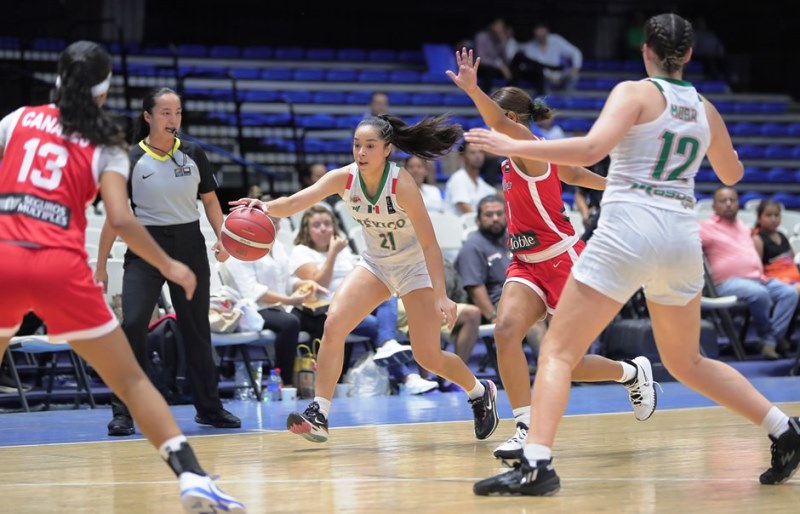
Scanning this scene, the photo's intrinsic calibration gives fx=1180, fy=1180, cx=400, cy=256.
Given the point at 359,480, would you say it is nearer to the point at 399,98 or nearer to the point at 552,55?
the point at 399,98

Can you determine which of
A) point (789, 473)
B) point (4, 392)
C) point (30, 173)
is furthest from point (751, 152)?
point (30, 173)

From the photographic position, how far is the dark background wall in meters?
19.1

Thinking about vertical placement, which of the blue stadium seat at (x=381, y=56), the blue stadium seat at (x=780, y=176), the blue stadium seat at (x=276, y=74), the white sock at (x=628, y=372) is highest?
the white sock at (x=628, y=372)

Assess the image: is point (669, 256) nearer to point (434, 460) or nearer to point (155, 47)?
point (434, 460)

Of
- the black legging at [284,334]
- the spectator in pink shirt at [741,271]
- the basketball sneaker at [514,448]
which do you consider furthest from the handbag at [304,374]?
the spectator in pink shirt at [741,271]

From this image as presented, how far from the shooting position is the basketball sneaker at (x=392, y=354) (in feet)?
29.9

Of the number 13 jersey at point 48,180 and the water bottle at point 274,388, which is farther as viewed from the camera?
the water bottle at point 274,388

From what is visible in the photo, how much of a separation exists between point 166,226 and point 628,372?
281cm

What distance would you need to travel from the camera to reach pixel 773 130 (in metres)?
18.4

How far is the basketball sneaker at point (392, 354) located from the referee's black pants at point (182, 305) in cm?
204

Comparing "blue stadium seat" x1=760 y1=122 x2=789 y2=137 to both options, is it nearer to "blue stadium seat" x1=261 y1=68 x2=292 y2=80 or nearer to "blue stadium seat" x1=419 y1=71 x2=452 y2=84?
"blue stadium seat" x1=419 y1=71 x2=452 y2=84

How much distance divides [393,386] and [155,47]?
984cm

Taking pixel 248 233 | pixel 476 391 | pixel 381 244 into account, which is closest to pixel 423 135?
pixel 381 244

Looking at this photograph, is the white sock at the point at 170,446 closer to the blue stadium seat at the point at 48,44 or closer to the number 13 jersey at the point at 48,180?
the number 13 jersey at the point at 48,180
